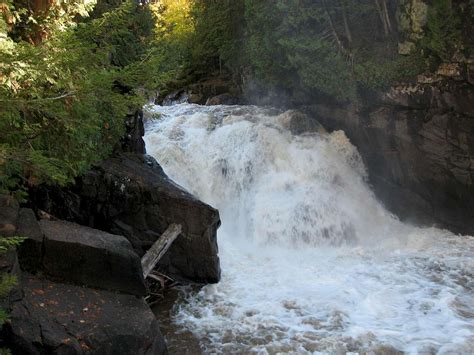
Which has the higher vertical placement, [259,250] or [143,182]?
[143,182]

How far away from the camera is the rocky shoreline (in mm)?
5680

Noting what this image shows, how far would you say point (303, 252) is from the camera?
11.9m

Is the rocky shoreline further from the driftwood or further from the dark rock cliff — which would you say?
the driftwood

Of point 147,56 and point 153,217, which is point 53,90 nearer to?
point 147,56

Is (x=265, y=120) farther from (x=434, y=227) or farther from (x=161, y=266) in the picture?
(x=161, y=266)

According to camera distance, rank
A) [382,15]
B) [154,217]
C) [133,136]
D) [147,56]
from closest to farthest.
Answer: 1. [147,56]
2. [154,217]
3. [133,136]
4. [382,15]

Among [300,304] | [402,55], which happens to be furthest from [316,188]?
[300,304]

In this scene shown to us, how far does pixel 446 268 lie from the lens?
33.4 feet

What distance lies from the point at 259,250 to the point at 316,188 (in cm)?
289

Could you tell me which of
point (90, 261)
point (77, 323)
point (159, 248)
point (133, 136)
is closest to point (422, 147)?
point (133, 136)

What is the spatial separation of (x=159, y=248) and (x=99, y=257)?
2.01m

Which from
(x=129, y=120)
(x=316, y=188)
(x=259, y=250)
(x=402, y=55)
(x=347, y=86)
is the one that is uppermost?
(x=402, y=55)

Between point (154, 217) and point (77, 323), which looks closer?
point (77, 323)

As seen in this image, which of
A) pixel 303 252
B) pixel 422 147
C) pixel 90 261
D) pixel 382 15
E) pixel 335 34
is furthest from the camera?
pixel 335 34
